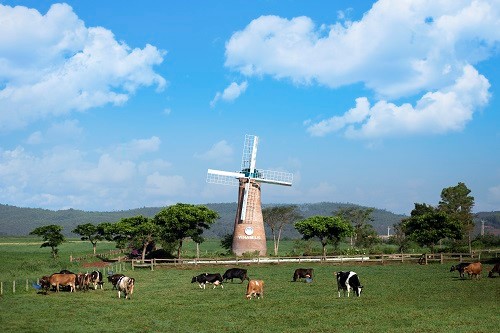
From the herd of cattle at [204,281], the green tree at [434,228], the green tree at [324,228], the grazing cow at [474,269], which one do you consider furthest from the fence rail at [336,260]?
the grazing cow at [474,269]

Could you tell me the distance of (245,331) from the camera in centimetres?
1928

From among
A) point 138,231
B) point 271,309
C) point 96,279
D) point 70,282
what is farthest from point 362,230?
point 271,309

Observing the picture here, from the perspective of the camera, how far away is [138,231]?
2363 inches

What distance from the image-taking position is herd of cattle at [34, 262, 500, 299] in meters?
27.9

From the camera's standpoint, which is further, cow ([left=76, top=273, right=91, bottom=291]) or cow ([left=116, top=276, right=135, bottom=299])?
cow ([left=76, top=273, right=91, bottom=291])

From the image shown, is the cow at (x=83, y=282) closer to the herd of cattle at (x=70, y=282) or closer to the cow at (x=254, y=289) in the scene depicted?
the herd of cattle at (x=70, y=282)

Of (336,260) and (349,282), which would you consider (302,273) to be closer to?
(349,282)

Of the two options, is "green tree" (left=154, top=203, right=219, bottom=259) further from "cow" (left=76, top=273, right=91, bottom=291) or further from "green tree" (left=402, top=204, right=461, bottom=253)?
"cow" (left=76, top=273, right=91, bottom=291)

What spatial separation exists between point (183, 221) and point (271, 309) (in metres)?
38.4

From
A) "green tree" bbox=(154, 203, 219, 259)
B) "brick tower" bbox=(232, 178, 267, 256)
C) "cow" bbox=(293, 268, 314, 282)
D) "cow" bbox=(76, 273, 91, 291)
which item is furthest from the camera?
"brick tower" bbox=(232, 178, 267, 256)

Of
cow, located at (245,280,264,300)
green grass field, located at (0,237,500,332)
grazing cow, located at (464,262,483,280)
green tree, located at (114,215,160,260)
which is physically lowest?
green grass field, located at (0,237,500,332)

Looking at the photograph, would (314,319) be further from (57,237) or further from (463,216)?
(463,216)

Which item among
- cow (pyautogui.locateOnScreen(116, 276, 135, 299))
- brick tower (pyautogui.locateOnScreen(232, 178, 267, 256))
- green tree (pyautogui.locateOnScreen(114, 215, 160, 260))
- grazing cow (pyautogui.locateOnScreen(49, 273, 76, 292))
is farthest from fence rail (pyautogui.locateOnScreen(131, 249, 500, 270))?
cow (pyautogui.locateOnScreen(116, 276, 135, 299))

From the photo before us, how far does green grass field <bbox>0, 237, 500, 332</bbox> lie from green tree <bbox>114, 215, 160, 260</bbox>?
81.6 feet
